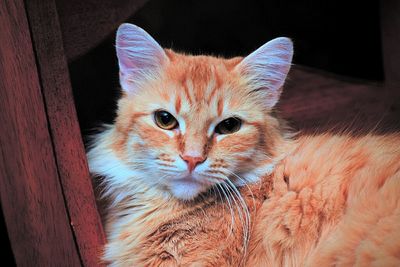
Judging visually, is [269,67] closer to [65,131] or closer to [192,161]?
[192,161]

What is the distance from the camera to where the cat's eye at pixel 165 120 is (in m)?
1.41

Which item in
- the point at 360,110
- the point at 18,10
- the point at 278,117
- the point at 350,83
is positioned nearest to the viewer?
the point at 18,10

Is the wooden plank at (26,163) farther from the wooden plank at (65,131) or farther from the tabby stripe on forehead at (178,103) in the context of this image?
the tabby stripe on forehead at (178,103)

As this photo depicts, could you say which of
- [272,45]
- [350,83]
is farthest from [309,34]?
[272,45]

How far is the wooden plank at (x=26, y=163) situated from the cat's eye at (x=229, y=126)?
462mm

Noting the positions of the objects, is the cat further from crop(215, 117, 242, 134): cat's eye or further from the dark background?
the dark background

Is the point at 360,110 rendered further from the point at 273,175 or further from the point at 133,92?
the point at 133,92

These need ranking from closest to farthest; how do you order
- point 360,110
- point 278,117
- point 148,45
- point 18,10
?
point 18,10
point 148,45
point 278,117
point 360,110

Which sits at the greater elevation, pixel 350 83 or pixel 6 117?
A: pixel 6 117

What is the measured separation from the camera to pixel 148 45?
144 centimetres

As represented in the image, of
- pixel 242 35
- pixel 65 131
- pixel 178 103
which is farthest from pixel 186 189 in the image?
pixel 242 35

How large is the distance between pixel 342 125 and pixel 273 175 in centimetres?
35

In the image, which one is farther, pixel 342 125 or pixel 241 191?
pixel 342 125

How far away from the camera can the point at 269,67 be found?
1.48 meters
